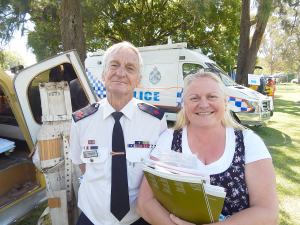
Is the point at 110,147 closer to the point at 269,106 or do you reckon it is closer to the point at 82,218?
the point at 82,218

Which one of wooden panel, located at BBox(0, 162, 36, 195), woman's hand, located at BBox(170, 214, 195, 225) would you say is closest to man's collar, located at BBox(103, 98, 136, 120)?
woman's hand, located at BBox(170, 214, 195, 225)

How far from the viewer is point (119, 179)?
1319 mm

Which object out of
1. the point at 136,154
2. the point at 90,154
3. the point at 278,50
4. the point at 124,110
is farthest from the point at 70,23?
the point at 278,50

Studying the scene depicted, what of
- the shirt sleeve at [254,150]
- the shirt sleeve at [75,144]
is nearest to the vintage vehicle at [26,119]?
the shirt sleeve at [75,144]

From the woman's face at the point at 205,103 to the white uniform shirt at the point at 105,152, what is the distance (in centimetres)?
30

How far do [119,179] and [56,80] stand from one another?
1657 mm

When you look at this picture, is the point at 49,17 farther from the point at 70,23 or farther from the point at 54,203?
the point at 54,203

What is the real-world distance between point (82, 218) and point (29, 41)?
12.1m

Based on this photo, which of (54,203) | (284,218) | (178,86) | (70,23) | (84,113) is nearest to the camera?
(84,113)

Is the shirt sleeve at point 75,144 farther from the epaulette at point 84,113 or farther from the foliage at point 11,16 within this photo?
the foliage at point 11,16

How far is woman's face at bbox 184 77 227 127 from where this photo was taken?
1.26m

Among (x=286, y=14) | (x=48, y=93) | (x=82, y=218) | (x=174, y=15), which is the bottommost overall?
(x=82, y=218)

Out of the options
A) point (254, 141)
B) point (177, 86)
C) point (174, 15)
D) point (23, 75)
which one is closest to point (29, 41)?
point (174, 15)

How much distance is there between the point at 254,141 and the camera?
1.19 m
